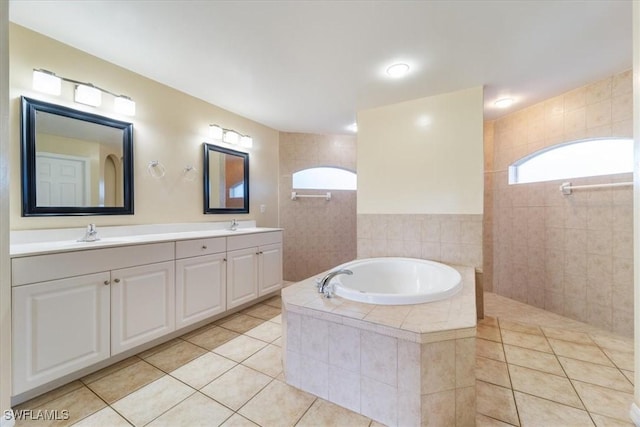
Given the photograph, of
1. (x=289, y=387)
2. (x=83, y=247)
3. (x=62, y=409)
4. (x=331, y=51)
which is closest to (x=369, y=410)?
(x=289, y=387)

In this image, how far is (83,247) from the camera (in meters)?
1.59

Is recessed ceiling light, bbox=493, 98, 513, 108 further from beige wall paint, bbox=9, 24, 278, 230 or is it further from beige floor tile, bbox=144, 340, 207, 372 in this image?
beige floor tile, bbox=144, 340, 207, 372

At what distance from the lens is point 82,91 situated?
189 centimetres

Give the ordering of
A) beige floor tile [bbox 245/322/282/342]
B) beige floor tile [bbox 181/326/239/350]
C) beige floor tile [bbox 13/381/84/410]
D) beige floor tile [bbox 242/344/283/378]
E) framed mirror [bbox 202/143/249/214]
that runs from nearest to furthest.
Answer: beige floor tile [bbox 13/381/84/410] → beige floor tile [bbox 242/344/283/378] → beige floor tile [bbox 181/326/239/350] → beige floor tile [bbox 245/322/282/342] → framed mirror [bbox 202/143/249/214]

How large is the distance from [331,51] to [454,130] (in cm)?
140

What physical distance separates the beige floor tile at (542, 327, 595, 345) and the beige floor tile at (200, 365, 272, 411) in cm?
233

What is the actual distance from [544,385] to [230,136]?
3401mm

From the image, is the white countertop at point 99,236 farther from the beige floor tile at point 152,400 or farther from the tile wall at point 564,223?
the tile wall at point 564,223

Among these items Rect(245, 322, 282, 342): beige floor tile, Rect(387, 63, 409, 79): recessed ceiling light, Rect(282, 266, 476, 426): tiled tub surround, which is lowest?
Rect(245, 322, 282, 342): beige floor tile

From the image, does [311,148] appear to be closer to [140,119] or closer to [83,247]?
[140,119]

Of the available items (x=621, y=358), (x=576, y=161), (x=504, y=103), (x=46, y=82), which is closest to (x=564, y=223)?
(x=576, y=161)

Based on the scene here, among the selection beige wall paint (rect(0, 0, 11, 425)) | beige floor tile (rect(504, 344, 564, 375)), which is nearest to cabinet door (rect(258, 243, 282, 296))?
beige wall paint (rect(0, 0, 11, 425))

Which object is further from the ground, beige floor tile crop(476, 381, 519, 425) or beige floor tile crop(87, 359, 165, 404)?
beige floor tile crop(87, 359, 165, 404)

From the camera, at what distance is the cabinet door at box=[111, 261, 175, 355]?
5.65ft
